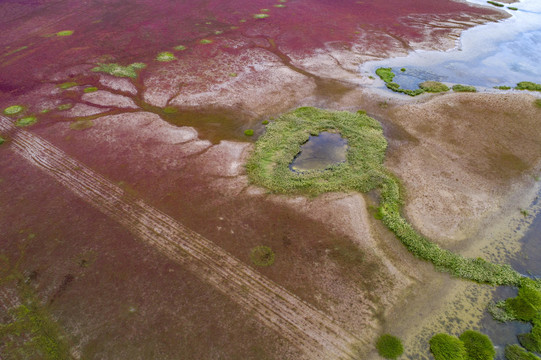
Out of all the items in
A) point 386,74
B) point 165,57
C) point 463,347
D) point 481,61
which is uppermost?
point 481,61

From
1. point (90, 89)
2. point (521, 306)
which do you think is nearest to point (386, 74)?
point (521, 306)

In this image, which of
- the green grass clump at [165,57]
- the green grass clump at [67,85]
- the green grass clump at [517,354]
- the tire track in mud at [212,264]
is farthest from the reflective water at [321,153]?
the green grass clump at [67,85]

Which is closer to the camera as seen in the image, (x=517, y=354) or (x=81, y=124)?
(x=517, y=354)

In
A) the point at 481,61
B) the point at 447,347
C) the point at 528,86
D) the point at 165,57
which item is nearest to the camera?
the point at 447,347

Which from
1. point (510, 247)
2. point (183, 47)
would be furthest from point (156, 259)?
point (183, 47)

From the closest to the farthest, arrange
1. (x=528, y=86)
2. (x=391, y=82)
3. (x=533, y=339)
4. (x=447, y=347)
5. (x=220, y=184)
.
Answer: (x=447, y=347) < (x=533, y=339) < (x=220, y=184) < (x=528, y=86) < (x=391, y=82)

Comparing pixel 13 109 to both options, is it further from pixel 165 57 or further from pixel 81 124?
pixel 165 57

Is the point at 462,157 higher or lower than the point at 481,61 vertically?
lower
